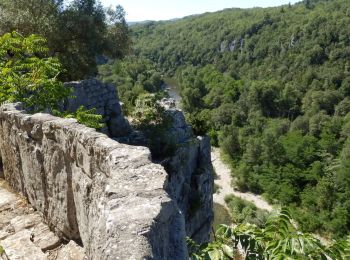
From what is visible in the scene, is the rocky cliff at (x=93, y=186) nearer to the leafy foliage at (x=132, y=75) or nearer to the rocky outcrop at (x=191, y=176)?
the rocky outcrop at (x=191, y=176)

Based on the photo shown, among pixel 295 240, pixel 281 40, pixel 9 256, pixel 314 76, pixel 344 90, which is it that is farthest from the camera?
pixel 281 40

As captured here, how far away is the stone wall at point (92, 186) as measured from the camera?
339 cm

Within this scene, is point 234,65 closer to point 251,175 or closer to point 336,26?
point 336,26

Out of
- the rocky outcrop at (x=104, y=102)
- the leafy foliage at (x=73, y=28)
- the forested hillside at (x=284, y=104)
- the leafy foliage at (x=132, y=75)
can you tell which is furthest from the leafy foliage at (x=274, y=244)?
the leafy foliage at (x=132, y=75)

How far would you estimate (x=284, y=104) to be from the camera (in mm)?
82000

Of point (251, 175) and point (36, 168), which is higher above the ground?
point (36, 168)

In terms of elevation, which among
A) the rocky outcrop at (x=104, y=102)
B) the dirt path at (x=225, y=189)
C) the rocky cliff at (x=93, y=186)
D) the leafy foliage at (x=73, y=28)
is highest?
the leafy foliage at (x=73, y=28)

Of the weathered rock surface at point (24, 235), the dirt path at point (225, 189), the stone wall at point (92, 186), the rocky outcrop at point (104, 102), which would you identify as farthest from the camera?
the dirt path at point (225, 189)

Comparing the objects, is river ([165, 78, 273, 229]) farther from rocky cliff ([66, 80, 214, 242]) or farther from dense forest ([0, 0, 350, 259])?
rocky cliff ([66, 80, 214, 242])

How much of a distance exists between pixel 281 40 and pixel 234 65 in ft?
50.2

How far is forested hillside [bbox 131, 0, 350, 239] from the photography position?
50.8 m

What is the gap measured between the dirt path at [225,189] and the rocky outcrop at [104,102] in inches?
1417

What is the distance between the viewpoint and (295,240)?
431 cm

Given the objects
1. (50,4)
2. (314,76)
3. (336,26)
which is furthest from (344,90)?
(50,4)
